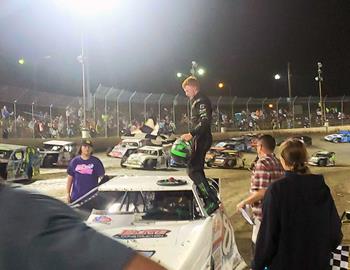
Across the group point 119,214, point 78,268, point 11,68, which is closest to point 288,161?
point 119,214

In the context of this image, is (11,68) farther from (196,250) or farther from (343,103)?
(196,250)

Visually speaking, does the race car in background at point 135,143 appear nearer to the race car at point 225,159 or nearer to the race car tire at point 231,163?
the race car at point 225,159

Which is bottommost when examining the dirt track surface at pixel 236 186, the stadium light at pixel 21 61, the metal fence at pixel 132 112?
the dirt track surface at pixel 236 186

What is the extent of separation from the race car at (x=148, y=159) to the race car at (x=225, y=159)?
200 cm

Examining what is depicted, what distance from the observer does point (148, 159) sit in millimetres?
18875

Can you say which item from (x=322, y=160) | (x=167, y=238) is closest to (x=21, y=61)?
(x=322, y=160)

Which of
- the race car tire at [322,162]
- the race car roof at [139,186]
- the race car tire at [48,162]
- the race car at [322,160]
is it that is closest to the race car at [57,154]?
the race car tire at [48,162]

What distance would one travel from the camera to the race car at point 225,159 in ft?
64.6

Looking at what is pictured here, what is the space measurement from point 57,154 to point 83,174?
41.6ft

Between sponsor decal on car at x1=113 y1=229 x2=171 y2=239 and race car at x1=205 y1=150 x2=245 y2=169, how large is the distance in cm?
1552

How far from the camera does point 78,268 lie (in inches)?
38.0

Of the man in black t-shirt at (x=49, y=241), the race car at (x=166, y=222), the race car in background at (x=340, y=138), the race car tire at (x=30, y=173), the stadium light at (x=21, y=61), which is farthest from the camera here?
the stadium light at (x=21, y=61)

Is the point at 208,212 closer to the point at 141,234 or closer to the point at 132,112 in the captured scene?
the point at 141,234

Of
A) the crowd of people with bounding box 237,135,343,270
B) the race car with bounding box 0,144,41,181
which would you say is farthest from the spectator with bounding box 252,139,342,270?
the race car with bounding box 0,144,41,181
